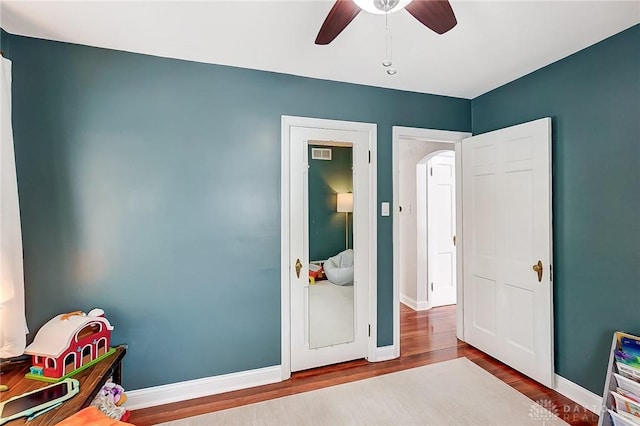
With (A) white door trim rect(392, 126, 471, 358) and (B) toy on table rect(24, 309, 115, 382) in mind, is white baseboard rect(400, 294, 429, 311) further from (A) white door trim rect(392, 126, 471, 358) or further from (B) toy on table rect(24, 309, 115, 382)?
(B) toy on table rect(24, 309, 115, 382)

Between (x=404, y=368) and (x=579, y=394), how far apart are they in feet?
3.98

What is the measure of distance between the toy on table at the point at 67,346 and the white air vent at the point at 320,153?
1894 millimetres

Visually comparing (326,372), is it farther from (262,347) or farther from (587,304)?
(587,304)

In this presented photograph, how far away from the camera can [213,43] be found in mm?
2066

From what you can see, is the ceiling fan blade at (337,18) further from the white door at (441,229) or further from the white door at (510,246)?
the white door at (441,229)

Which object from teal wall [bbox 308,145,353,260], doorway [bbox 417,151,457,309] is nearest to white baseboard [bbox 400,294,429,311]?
doorway [bbox 417,151,457,309]

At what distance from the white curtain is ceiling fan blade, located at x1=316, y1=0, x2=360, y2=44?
1.67m

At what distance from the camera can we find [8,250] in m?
1.62

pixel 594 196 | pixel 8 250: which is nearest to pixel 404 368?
pixel 594 196

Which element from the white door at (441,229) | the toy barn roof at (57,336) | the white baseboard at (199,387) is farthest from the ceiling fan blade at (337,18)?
the white door at (441,229)

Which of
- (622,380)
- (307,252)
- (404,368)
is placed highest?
(307,252)

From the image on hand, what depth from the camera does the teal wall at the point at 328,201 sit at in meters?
2.67

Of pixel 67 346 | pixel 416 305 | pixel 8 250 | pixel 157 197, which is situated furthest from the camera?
pixel 416 305

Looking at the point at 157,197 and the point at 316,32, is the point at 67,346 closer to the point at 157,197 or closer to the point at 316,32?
the point at 157,197
